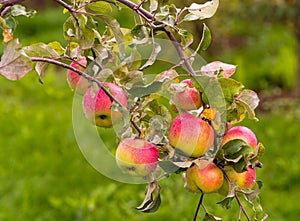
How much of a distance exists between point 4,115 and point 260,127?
1601mm

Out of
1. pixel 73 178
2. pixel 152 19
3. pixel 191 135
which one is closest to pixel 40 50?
pixel 152 19

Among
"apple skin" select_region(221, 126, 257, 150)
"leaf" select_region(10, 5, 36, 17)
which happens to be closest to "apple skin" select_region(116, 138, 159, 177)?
"apple skin" select_region(221, 126, 257, 150)

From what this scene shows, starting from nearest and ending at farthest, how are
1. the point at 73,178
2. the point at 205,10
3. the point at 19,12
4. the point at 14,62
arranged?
the point at 14,62, the point at 205,10, the point at 19,12, the point at 73,178

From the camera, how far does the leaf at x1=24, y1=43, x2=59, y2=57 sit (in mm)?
938

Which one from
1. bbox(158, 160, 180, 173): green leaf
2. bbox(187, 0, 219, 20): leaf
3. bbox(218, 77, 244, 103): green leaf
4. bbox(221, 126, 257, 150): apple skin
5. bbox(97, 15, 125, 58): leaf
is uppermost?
bbox(187, 0, 219, 20): leaf

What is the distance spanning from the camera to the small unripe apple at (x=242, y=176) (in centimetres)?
90

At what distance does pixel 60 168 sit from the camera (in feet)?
10.2

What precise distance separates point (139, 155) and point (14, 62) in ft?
0.70

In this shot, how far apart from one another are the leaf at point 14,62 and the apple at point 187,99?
8.3 inches

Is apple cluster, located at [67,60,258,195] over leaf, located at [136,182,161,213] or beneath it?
over

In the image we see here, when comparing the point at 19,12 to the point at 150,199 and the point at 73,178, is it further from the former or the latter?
the point at 73,178

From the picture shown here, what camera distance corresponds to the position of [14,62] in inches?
32.0

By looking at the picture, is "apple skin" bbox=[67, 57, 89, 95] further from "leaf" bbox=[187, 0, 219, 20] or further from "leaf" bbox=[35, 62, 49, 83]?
"leaf" bbox=[187, 0, 219, 20]

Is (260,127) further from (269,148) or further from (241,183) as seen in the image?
(241,183)
